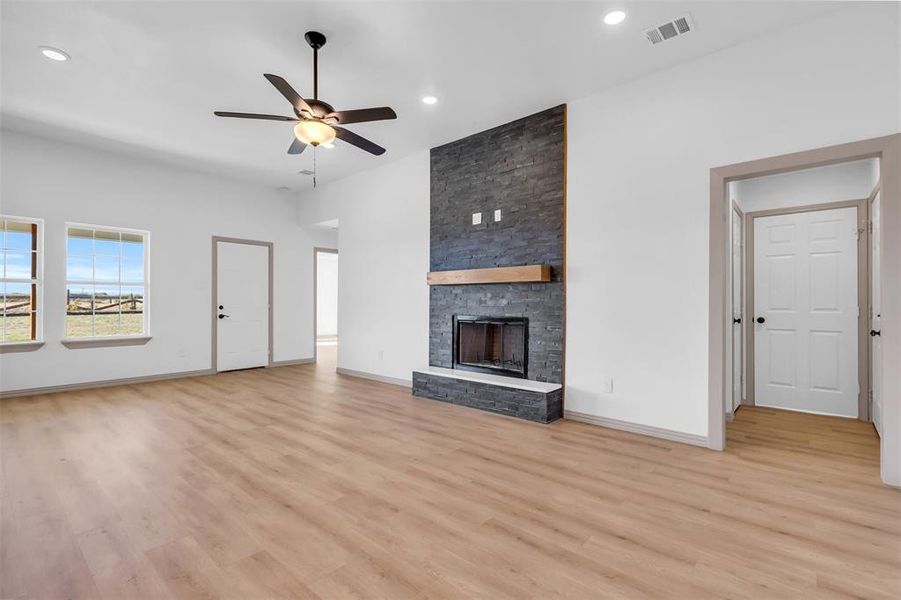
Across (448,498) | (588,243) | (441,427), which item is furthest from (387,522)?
(588,243)

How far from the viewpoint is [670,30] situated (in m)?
3.11

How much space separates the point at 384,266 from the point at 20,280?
4.38m

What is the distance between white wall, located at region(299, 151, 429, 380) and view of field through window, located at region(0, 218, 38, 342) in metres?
3.73

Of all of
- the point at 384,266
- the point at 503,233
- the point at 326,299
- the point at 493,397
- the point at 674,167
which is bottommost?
the point at 493,397

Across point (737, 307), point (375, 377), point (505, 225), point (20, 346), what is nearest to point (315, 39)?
point (505, 225)

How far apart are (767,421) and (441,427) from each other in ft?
10.4

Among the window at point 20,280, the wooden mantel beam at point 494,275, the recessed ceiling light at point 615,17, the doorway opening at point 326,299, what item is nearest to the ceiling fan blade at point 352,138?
the wooden mantel beam at point 494,275

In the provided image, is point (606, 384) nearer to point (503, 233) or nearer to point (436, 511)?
point (503, 233)

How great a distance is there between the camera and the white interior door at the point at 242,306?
6.91 meters

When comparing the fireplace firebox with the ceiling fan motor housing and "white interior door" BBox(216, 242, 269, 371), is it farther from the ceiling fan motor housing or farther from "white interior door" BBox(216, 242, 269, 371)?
"white interior door" BBox(216, 242, 269, 371)

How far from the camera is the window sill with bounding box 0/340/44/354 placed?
16.5 feet

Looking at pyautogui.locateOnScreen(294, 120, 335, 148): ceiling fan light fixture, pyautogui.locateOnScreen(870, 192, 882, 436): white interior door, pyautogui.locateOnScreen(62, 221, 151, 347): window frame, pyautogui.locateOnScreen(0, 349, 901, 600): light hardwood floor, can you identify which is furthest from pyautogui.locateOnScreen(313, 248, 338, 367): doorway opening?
pyautogui.locateOnScreen(870, 192, 882, 436): white interior door

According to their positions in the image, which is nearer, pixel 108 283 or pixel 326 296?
pixel 108 283

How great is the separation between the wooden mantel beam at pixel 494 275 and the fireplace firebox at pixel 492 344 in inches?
17.6
